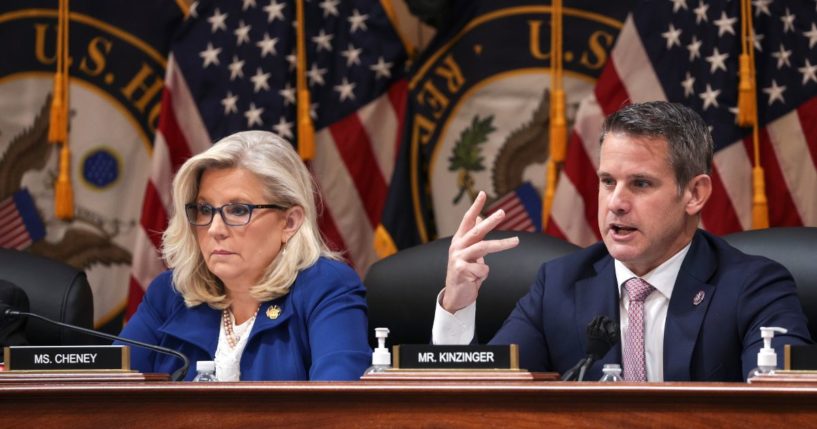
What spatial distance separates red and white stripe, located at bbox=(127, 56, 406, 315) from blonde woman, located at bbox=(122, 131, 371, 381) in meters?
1.49

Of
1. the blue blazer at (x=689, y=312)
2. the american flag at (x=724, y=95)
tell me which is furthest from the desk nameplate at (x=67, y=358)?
the american flag at (x=724, y=95)

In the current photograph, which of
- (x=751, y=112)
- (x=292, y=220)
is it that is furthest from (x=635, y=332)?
(x=751, y=112)

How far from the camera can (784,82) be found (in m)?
4.51

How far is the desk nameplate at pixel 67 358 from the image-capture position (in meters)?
2.42

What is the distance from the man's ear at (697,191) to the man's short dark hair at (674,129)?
0.05 feet

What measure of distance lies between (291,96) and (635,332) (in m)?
2.31

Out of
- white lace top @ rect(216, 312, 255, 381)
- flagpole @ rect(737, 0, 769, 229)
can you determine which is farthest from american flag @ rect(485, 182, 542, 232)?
white lace top @ rect(216, 312, 255, 381)

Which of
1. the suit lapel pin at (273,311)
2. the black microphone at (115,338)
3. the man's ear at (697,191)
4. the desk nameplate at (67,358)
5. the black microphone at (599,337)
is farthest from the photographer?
the suit lapel pin at (273,311)

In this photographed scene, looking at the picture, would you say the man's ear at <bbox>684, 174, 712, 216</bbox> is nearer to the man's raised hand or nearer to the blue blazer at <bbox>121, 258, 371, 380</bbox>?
the man's raised hand

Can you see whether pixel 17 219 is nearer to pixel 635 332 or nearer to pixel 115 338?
pixel 115 338

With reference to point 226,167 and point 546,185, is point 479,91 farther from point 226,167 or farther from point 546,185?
point 226,167

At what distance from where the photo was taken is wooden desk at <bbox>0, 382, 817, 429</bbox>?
199 centimetres

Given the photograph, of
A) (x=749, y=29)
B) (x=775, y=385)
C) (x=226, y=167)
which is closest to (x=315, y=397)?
(x=775, y=385)

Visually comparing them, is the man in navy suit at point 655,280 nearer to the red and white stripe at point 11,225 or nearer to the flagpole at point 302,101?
the flagpole at point 302,101
